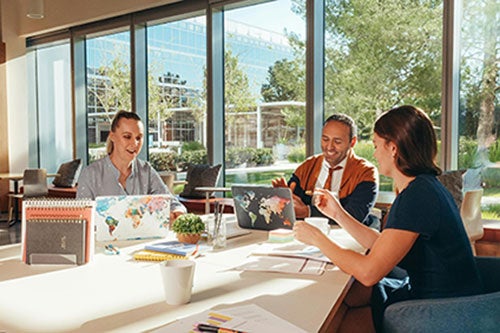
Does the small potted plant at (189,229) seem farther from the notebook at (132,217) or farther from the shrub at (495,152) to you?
the shrub at (495,152)

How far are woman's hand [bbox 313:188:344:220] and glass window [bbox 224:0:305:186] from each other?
325 cm

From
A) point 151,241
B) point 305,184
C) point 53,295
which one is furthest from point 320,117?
point 53,295

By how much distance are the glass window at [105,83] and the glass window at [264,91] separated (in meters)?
1.93

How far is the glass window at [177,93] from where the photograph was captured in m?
6.21

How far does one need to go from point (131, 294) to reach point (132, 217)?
29.5 inches

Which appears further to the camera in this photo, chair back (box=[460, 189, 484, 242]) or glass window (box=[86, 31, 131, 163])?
glass window (box=[86, 31, 131, 163])

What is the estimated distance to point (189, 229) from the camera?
6.52ft

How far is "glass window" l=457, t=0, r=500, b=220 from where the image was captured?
4289 millimetres

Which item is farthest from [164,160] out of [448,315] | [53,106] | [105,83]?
[448,315]

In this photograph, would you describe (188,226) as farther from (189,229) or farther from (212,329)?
(212,329)

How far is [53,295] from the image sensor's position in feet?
4.49

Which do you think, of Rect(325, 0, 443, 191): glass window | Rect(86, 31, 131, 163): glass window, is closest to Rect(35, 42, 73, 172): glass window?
Rect(86, 31, 131, 163): glass window

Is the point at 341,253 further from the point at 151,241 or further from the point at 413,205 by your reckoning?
the point at 151,241

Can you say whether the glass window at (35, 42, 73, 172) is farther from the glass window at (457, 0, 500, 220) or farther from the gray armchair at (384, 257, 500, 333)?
the gray armchair at (384, 257, 500, 333)
